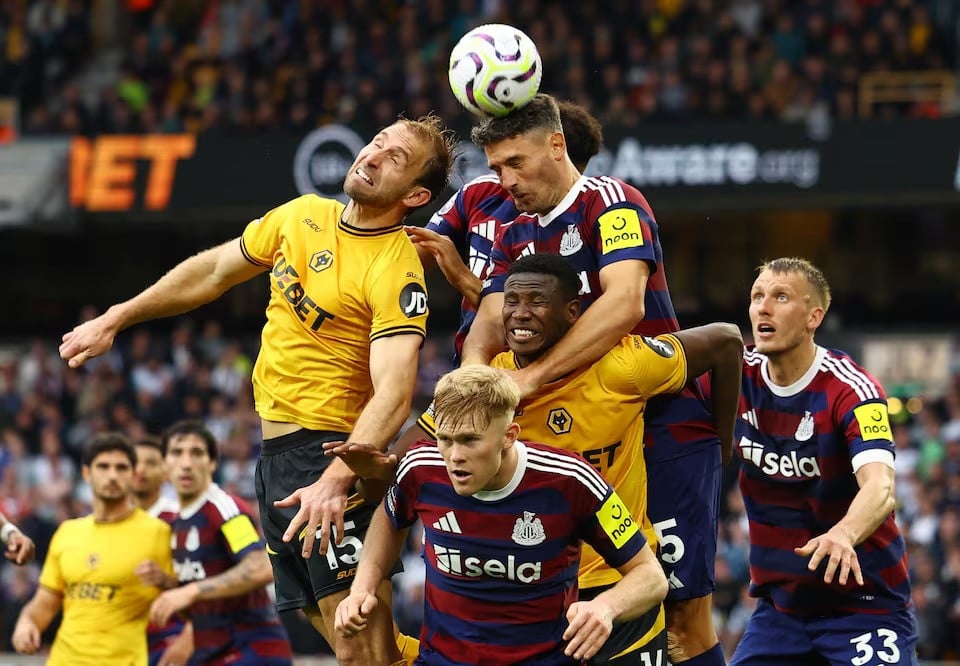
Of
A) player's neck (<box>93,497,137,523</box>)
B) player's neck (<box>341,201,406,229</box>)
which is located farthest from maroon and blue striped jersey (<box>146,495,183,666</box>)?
player's neck (<box>341,201,406,229</box>)

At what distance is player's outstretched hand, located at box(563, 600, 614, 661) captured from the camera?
16.7ft

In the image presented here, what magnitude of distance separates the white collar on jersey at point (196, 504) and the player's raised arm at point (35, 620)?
3.70ft

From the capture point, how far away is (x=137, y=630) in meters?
9.81

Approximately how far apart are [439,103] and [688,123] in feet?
10.6

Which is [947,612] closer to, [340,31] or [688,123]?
[688,123]

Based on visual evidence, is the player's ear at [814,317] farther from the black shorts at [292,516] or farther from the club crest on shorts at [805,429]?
the black shorts at [292,516]

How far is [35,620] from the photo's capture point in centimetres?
972

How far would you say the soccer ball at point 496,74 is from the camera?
6.34 meters

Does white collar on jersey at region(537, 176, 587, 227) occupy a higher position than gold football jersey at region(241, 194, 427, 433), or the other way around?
white collar on jersey at region(537, 176, 587, 227)

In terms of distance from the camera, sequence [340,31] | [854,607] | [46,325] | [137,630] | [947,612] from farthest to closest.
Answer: [46,325] < [340,31] < [947,612] < [137,630] < [854,607]

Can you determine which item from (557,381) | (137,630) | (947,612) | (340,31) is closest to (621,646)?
(557,381)

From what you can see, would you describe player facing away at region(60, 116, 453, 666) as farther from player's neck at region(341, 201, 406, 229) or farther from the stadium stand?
the stadium stand

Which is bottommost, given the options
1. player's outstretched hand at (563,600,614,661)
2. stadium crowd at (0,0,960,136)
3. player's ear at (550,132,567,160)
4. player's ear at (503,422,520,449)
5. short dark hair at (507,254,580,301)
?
player's outstretched hand at (563,600,614,661)

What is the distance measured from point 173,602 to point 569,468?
3951 millimetres
